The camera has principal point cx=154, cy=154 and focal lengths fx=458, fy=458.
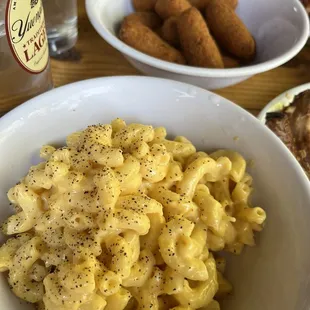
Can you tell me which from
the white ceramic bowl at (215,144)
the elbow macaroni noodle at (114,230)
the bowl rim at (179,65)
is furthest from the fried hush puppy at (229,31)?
the elbow macaroni noodle at (114,230)

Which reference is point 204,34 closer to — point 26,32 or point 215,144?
point 215,144

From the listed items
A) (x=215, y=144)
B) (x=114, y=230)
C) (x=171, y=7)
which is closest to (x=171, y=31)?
(x=171, y=7)

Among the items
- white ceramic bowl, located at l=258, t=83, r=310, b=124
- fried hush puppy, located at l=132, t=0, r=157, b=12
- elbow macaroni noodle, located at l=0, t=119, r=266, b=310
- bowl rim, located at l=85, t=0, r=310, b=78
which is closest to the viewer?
elbow macaroni noodle, located at l=0, t=119, r=266, b=310

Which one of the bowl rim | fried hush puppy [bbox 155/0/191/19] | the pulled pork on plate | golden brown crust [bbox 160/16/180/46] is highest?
fried hush puppy [bbox 155/0/191/19]

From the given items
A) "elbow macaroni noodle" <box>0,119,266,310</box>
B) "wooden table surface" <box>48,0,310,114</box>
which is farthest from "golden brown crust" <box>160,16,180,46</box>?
"elbow macaroni noodle" <box>0,119,266,310</box>

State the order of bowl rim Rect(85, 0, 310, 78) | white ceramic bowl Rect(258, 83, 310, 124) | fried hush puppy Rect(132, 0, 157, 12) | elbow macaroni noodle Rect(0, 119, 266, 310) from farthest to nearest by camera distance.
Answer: fried hush puppy Rect(132, 0, 157, 12) < white ceramic bowl Rect(258, 83, 310, 124) < bowl rim Rect(85, 0, 310, 78) < elbow macaroni noodle Rect(0, 119, 266, 310)

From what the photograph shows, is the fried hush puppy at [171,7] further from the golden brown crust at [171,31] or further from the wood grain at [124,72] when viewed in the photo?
the wood grain at [124,72]

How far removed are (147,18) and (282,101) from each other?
35cm

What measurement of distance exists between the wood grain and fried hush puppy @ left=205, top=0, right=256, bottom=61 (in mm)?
72

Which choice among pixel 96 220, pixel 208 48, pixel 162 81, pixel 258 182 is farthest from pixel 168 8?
pixel 96 220

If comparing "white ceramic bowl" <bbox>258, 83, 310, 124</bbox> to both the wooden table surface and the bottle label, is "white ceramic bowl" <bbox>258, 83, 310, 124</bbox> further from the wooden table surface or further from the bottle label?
the bottle label

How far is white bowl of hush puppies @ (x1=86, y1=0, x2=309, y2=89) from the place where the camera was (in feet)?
2.87

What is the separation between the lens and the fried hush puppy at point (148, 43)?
36.5 inches

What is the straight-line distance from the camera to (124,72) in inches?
40.0
